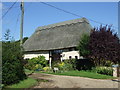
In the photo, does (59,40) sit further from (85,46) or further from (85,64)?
(85,46)

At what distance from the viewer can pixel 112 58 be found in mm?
17203

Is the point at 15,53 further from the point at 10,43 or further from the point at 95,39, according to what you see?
the point at 95,39

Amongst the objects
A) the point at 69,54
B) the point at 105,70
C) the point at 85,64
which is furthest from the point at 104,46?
the point at 69,54

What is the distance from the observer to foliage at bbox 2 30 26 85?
31.0 feet

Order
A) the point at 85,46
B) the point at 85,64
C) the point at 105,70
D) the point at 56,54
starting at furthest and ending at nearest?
the point at 56,54 → the point at 85,64 → the point at 85,46 → the point at 105,70

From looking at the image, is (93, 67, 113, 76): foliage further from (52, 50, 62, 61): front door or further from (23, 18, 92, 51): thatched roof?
(52, 50, 62, 61): front door

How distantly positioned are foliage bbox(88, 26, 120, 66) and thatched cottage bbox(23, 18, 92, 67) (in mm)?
5685

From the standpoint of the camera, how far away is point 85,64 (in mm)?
20344

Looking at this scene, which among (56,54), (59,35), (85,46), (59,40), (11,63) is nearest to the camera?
(11,63)

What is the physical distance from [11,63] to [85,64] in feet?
39.3

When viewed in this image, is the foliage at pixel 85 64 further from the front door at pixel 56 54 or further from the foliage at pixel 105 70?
the front door at pixel 56 54

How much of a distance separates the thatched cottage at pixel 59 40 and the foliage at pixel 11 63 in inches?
520

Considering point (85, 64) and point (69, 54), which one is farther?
point (69, 54)

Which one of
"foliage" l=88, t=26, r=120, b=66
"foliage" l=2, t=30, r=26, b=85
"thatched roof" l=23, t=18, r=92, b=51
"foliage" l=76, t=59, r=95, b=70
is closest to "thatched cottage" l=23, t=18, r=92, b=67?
"thatched roof" l=23, t=18, r=92, b=51
